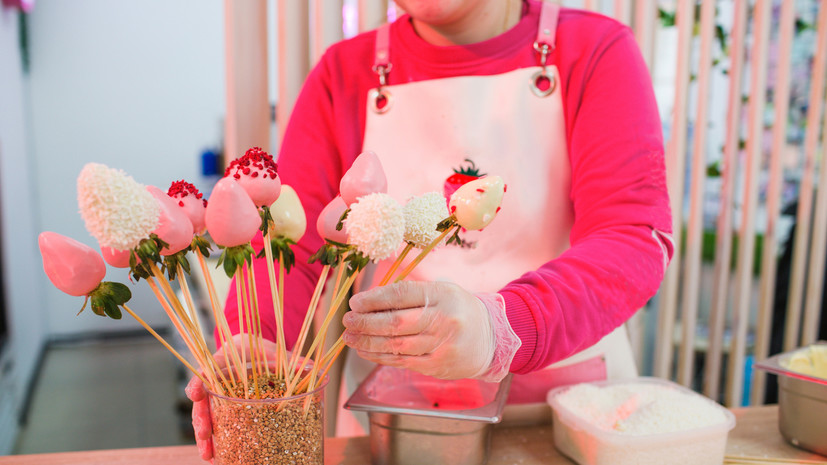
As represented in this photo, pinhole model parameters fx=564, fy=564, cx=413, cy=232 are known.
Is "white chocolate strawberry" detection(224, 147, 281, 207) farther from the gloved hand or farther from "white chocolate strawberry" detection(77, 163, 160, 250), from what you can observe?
the gloved hand

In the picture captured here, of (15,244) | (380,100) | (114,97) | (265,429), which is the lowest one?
(15,244)

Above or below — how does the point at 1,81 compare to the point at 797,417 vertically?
above

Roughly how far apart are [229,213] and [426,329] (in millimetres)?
224

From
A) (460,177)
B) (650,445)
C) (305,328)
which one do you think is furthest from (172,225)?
(650,445)

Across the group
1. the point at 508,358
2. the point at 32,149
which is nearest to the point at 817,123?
the point at 508,358

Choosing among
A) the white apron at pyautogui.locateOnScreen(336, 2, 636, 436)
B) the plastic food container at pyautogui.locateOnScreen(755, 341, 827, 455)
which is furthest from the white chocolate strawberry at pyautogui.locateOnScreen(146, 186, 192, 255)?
the plastic food container at pyautogui.locateOnScreen(755, 341, 827, 455)

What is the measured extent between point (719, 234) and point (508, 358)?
52.1 inches

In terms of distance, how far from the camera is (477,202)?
0.47m

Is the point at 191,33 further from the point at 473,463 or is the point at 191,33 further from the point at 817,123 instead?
the point at 473,463

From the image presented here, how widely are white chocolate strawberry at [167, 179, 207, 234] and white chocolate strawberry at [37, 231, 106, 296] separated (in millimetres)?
78

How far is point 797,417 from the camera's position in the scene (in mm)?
819

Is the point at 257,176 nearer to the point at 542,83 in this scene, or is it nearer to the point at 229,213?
→ the point at 229,213

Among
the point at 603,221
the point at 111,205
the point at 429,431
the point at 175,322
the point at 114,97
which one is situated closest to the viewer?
the point at 111,205

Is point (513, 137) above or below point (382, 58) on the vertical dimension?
below
